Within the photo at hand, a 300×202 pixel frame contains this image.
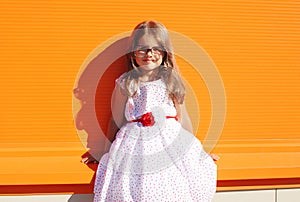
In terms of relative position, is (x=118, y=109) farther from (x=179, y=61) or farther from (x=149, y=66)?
(x=179, y=61)

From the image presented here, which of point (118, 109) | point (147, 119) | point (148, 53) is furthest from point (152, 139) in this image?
point (148, 53)

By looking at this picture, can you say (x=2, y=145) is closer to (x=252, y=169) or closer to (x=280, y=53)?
(x=252, y=169)

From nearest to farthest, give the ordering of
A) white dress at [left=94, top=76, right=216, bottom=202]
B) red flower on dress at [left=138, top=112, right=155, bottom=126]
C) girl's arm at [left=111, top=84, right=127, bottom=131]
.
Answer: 1. white dress at [left=94, top=76, right=216, bottom=202]
2. red flower on dress at [left=138, top=112, right=155, bottom=126]
3. girl's arm at [left=111, top=84, right=127, bottom=131]

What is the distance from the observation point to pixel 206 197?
1829mm

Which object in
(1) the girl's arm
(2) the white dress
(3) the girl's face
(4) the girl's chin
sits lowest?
(2) the white dress

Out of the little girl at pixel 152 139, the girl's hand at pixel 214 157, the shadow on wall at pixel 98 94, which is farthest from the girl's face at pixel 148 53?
the girl's hand at pixel 214 157

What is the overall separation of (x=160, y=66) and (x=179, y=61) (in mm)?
159

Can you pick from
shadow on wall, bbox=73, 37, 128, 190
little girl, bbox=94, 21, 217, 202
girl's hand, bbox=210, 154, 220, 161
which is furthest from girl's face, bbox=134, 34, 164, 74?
girl's hand, bbox=210, 154, 220, 161

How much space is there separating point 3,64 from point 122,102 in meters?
0.57

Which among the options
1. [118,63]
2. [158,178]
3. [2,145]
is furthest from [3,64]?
[158,178]

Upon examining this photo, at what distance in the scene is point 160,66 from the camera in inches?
78.2

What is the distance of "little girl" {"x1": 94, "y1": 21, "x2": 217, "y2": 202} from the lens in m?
1.76

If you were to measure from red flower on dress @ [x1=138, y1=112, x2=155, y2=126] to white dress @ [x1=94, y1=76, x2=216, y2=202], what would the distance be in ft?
A: 0.05

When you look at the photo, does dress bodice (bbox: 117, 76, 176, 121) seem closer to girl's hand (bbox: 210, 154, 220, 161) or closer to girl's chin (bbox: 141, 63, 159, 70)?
girl's chin (bbox: 141, 63, 159, 70)
